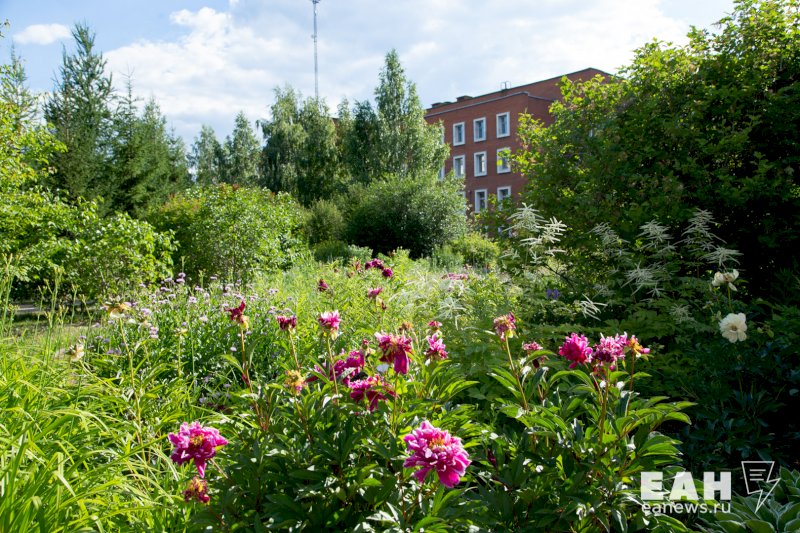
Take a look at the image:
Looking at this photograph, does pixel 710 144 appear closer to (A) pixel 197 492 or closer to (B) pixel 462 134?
(A) pixel 197 492

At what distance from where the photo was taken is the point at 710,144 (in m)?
4.16

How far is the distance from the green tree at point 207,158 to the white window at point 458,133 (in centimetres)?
1709

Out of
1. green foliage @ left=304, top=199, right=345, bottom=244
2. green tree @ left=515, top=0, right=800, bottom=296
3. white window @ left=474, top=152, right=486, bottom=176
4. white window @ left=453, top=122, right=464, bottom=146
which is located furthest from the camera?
white window @ left=453, top=122, right=464, bottom=146

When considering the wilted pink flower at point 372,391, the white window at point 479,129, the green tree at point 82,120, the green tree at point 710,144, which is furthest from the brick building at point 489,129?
the wilted pink flower at point 372,391

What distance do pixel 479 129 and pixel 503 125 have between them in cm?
221

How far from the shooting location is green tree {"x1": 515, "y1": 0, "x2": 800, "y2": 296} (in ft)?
13.4

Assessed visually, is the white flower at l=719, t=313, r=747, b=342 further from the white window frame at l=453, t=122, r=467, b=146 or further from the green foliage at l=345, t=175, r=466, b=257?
the white window frame at l=453, t=122, r=467, b=146

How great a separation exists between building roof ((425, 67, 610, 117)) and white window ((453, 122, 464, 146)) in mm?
1316

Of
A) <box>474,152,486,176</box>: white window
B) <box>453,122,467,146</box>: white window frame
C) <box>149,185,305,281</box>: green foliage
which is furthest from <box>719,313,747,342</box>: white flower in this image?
<box>453,122,467,146</box>: white window frame

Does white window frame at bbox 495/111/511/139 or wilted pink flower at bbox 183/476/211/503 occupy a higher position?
white window frame at bbox 495/111/511/139

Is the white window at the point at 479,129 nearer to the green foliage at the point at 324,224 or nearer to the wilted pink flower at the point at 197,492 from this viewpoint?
the green foliage at the point at 324,224

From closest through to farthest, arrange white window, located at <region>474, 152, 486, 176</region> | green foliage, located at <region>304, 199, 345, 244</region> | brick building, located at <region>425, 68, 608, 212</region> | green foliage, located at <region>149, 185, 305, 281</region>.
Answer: green foliage, located at <region>149, 185, 305, 281</region>
green foliage, located at <region>304, 199, 345, 244</region>
brick building, located at <region>425, 68, 608, 212</region>
white window, located at <region>474, 152, 486, 176</region>

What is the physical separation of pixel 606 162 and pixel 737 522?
3566mm

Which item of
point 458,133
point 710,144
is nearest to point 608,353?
point 710,144
